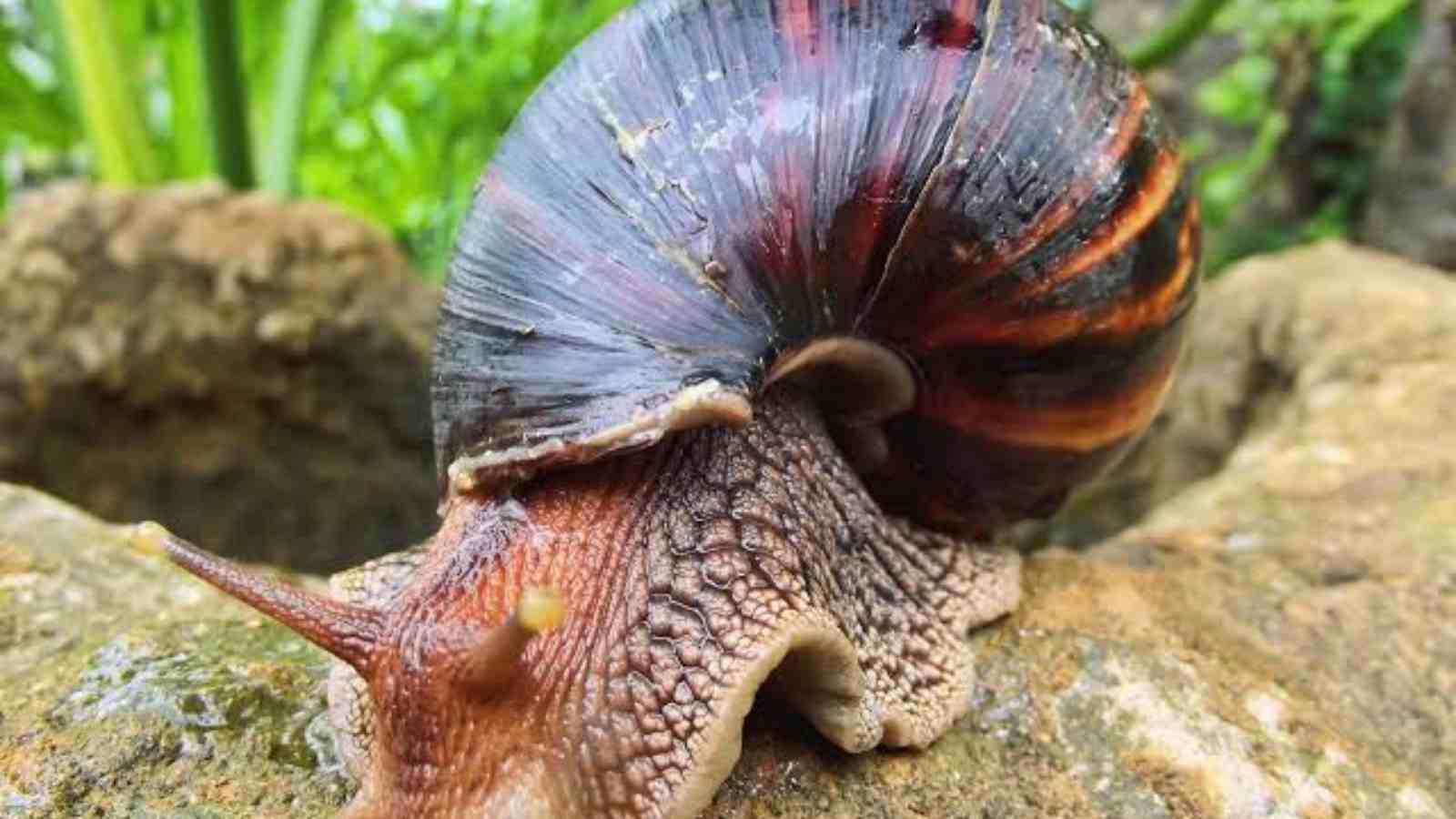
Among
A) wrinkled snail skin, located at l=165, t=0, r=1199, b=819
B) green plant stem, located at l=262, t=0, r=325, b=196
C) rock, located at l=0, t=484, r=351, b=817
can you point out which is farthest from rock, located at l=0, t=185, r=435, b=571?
wrinkled snail skin, located at l=165, t=0, r=1199, b=819

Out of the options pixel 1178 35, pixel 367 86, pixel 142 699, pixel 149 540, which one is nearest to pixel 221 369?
pixel 367 86

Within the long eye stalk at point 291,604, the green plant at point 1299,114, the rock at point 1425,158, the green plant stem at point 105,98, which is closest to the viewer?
the long eye stalk at point 291,604

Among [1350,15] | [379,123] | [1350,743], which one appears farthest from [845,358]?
[1350,15]

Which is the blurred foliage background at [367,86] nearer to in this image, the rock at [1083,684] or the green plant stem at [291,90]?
the green plant stem at [291,90]

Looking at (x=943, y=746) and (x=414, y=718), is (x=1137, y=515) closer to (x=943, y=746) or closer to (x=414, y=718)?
(x=943, y=746)

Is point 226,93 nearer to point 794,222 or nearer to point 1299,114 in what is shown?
point 794,222

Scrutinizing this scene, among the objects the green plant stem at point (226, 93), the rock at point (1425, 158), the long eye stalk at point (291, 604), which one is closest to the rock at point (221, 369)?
the green plant stem at point (226, 93)
